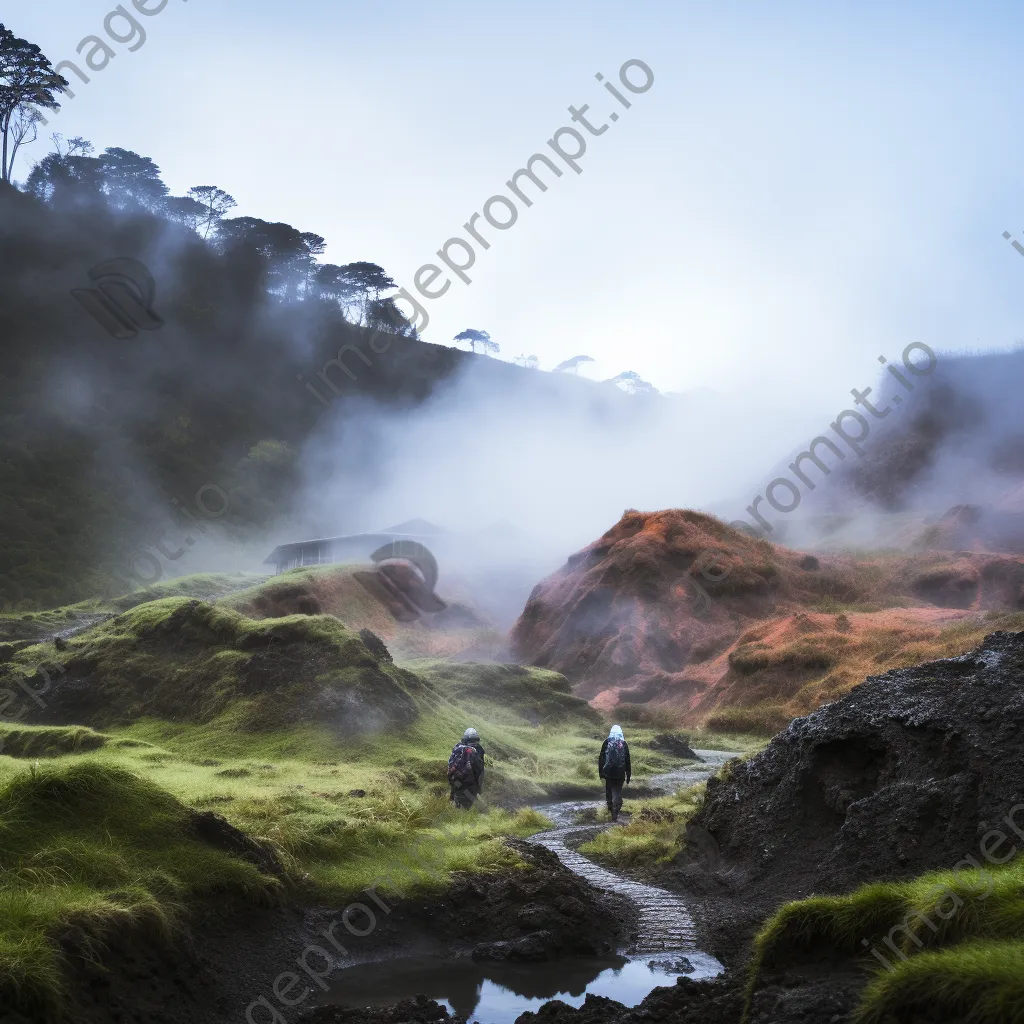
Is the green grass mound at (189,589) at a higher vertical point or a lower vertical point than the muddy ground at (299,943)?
lower

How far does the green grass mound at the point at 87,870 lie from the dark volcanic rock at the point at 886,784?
22.5 feet

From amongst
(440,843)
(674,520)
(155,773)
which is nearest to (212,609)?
Result: (155,773)

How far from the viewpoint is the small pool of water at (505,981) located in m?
9.75

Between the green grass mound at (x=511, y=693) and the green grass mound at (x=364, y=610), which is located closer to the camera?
the green grass mound at (x=511, y=693)

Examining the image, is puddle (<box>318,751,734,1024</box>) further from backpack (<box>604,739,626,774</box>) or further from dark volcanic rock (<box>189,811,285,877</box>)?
backpack (<box>604,739,626,774</box>)

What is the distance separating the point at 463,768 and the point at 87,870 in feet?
31.0

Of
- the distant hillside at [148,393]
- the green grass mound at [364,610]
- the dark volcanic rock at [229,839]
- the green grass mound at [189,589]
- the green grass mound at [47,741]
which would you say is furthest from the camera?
the distant hillside at [148,393]

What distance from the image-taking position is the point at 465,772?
18.3m

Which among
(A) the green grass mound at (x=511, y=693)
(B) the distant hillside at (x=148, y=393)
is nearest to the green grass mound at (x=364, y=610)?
(A) the green grass mound at (x=511, y=693)

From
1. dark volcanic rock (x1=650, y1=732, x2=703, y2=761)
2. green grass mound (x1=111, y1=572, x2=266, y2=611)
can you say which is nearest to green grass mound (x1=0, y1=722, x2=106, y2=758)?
dark volcanic rock (x1=650, y1=732, x2=703, y2=761)

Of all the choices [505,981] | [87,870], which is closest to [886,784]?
[505,981]

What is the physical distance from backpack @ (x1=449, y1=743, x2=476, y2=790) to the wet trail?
64.5 inches

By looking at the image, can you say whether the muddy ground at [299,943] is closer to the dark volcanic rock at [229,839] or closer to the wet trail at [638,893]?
the wet trail at [638,893]

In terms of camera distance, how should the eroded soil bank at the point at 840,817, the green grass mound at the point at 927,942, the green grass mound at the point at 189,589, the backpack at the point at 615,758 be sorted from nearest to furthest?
the green grass mound at the point at 927,942
the eroded soil bank at the point at 840,817
the backpack at the point at 615,758
the green grass mound at the point at 189,589
